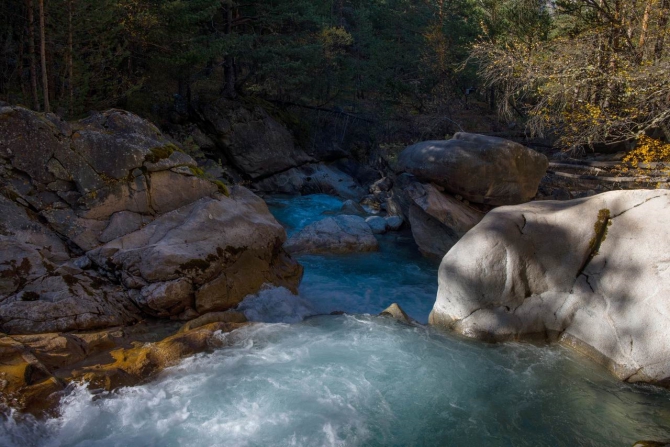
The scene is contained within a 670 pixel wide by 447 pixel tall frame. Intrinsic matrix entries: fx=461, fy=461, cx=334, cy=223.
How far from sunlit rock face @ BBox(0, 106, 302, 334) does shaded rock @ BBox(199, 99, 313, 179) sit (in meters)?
10.0

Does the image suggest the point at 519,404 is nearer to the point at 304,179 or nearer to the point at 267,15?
the point at 304,179

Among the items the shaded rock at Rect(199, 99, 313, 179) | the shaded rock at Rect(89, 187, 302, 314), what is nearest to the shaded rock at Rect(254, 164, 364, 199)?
the shaded rock at Rect(199, 99, 313, 179)

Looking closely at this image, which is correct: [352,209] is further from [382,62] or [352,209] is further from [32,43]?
[32,43]

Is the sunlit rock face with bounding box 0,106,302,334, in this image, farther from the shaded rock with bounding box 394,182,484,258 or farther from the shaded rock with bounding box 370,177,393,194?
the shaded rock with bounding box 370,177,393,194

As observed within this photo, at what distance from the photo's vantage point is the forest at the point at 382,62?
926cm

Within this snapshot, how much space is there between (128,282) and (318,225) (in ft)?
Result: 19.5

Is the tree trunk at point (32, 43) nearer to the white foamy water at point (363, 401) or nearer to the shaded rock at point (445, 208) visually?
the white foamy water at point (363, 401)

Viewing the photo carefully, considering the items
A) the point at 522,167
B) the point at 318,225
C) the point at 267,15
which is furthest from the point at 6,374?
the point at 267,15

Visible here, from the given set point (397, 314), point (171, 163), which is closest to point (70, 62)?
point (171, 163)

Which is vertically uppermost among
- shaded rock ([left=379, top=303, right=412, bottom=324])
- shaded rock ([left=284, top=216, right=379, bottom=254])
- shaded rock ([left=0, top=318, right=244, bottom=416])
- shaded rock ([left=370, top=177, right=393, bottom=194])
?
shaded rock ([left=0, top=318, right=244, bottom=416])

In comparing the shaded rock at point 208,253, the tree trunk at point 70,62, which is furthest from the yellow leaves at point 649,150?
the tree trunk at point 70,62

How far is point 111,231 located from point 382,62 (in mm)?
16443

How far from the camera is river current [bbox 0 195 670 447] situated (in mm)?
4340

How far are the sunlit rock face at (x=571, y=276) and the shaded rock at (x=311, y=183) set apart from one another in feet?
38.7
